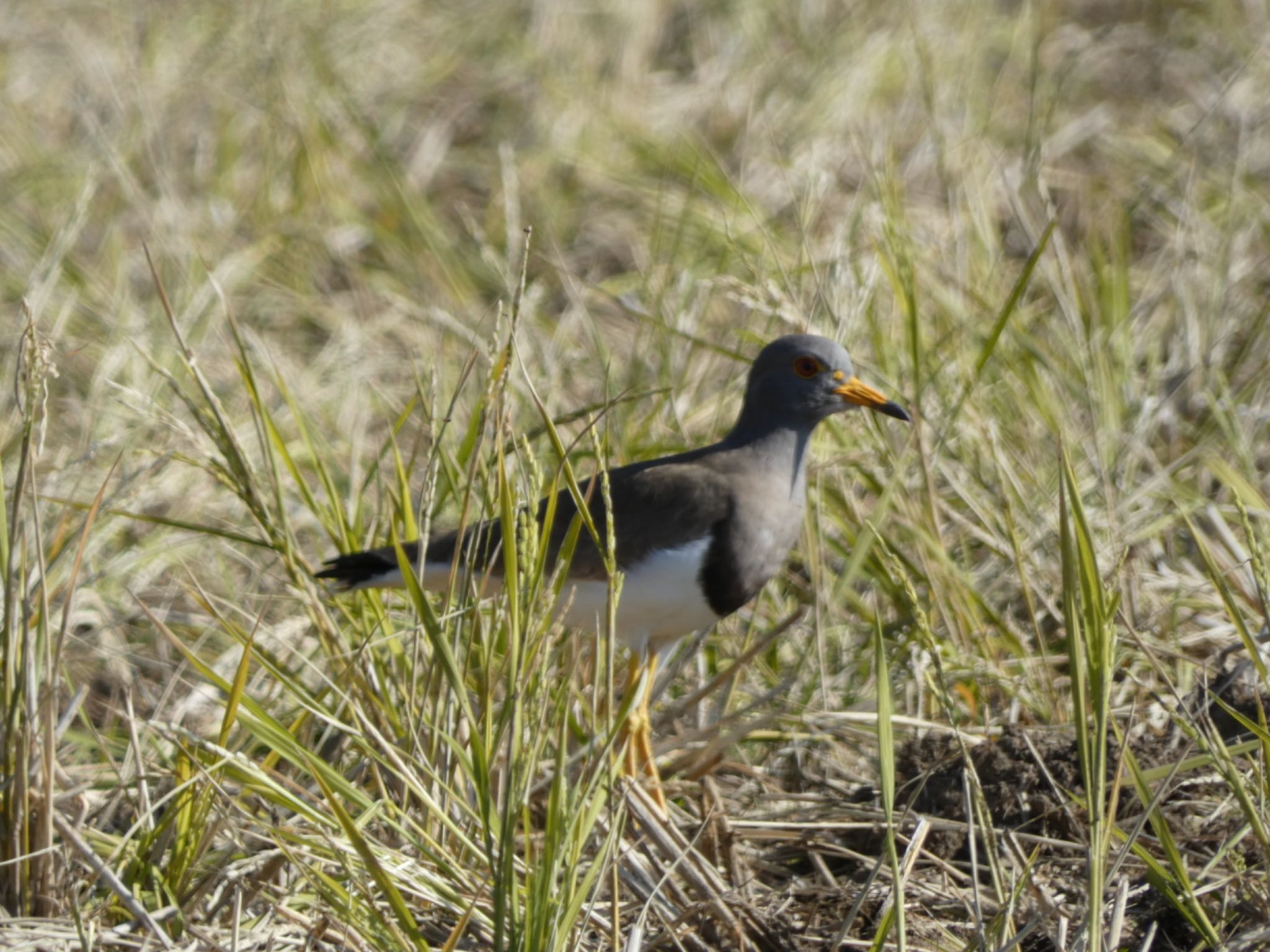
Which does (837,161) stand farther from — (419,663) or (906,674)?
(419,663)

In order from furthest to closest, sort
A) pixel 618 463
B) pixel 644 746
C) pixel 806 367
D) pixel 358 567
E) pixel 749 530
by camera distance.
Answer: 1. pixel 618 463
2. pixel 806 367
3. pixel 749 530
4. pixel 644 746
5. pixel 358 567

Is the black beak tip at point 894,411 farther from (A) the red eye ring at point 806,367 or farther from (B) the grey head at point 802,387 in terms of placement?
(A) the red eye ring at point 806,367

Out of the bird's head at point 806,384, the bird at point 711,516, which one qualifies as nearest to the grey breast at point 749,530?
the bird at point 711,516

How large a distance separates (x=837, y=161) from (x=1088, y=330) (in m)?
1.85

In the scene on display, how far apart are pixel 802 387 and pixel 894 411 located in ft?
0.79

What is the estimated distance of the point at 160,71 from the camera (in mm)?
6797

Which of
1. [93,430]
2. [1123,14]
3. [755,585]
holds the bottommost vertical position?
[755,585]

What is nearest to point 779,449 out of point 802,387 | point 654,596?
point 802,387

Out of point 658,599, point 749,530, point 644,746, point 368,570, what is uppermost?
point 368,570

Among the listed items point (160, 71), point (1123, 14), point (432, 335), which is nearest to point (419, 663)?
point (432, 335)

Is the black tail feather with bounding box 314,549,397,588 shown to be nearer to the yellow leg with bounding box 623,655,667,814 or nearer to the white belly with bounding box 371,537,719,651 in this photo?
the white belly with bounding box 371,537,719,651

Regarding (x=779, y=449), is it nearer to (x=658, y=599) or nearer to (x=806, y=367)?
(x=806, y=367)

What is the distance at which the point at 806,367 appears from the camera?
3754 mm

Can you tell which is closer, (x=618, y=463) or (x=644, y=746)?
(x=644, y=746)
